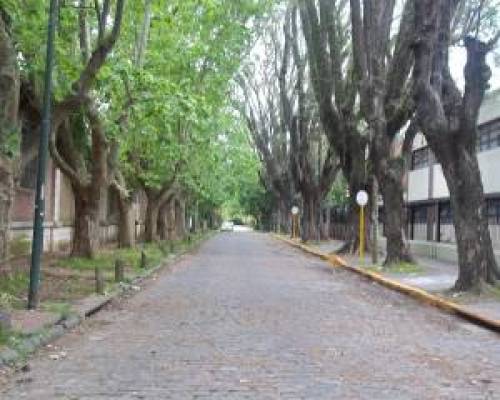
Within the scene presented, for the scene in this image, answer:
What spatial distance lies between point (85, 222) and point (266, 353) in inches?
610

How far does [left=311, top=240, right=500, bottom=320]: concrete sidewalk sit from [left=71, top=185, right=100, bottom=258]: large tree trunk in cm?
838

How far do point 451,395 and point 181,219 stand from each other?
1975 inches

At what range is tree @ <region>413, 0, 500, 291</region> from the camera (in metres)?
17.5

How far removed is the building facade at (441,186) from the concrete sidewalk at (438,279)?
5.08 m

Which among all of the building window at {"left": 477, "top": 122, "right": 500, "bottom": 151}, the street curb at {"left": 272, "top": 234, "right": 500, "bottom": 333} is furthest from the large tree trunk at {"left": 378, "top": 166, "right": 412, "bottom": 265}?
the building window at {"left": 477, "top": 122, "right": 500, "bottom": 151}

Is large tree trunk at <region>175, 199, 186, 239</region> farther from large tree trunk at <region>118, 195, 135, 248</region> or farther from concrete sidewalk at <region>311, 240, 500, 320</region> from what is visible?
concrete sidewalk at <region>311, 240, 500, 320</region>

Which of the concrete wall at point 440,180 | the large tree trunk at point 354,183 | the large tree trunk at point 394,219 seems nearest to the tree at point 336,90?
the large tree trunk at point 354,183

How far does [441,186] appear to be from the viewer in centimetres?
4334

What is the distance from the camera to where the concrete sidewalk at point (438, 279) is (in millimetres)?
15810

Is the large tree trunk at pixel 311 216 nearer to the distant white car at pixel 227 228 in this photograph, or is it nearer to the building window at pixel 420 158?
the building window at pixel 420 158

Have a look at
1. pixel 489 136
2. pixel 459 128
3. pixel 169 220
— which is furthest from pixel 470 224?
pixel 169 220

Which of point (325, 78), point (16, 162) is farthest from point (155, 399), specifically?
point (325, 78)

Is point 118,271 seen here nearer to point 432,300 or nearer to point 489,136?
point 432,300

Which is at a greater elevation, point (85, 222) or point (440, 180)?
point (440, 180)
